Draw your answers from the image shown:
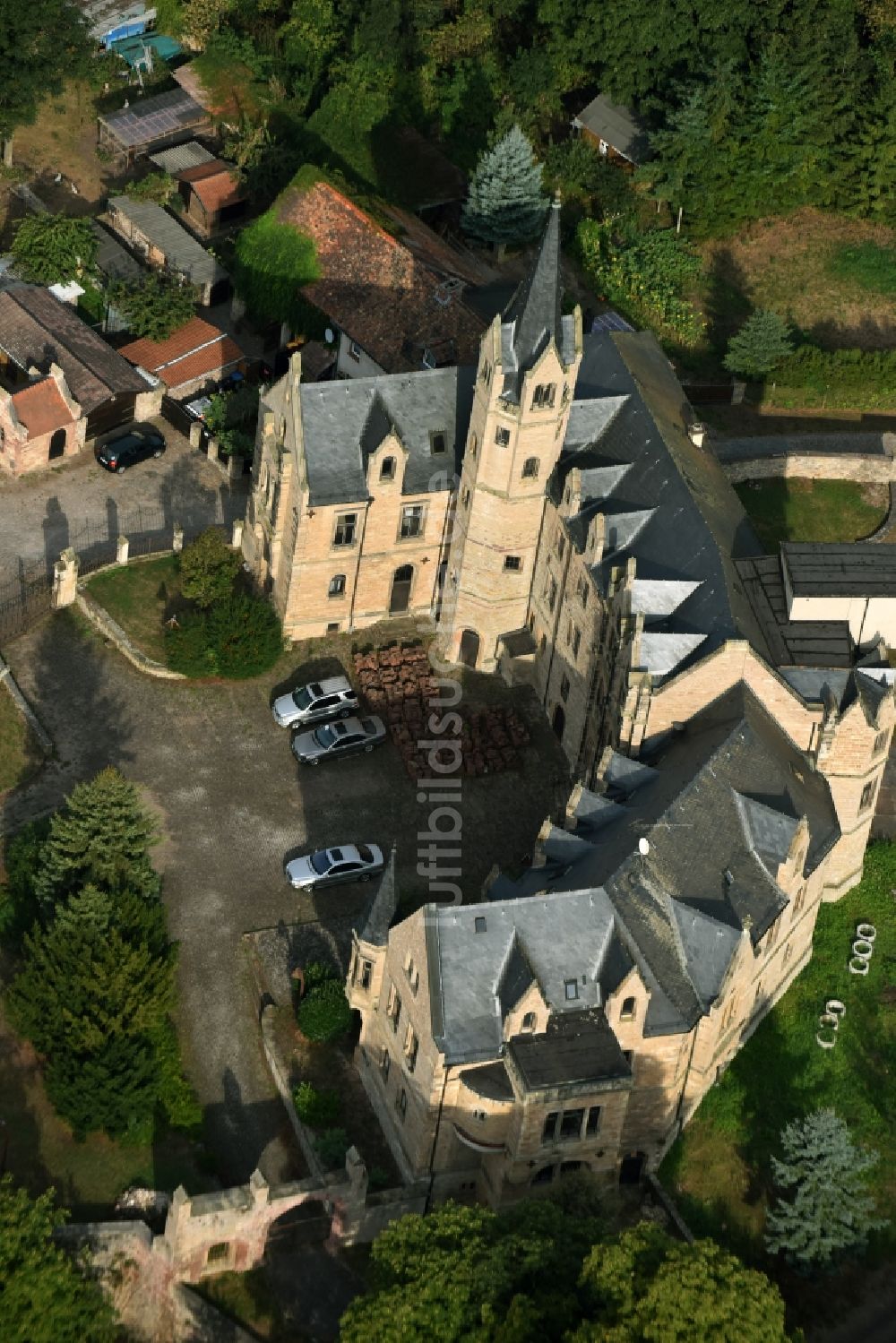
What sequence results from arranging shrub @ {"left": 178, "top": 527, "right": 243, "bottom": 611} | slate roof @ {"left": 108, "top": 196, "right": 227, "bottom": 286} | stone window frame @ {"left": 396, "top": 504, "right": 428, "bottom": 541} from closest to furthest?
stone window frame @ {"left": 396, "top": 504, "right": 428, "bottom": 541}, shrub @ {"left": 178, "top": 527, "right": 243, "bottom": 611}, slate roof @ {"left": 108, "top": 196, "right": 227, "bottom": 286}

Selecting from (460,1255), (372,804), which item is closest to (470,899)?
(372,804)

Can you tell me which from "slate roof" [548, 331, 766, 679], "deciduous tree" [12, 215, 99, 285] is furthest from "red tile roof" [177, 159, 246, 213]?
"slate roof" [548, 331, 766, 679]

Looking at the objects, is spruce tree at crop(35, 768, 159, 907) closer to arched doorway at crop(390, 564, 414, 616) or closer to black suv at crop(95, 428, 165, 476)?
arched doorway at crop(390, 564, 414, 616)

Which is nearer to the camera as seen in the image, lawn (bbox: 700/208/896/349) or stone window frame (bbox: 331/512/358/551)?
stone window frame (bbox: 331/512/358/551)

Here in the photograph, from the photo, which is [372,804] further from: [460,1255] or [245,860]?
[460,1255]

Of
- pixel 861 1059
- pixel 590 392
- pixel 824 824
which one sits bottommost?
pixel 861 1059

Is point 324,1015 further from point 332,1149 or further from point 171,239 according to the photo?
point 171,239

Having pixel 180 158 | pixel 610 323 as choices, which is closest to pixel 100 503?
pixel 610 323
